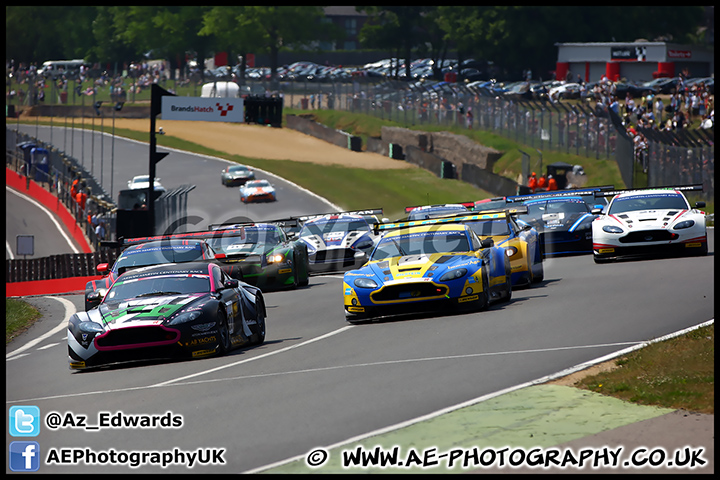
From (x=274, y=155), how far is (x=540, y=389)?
222 feet

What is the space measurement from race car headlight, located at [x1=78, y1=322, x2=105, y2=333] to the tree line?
8963cm

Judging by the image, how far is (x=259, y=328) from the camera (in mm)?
14680

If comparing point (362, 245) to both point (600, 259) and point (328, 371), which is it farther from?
point (328, 371)

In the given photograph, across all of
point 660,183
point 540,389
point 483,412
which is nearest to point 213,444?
point 483,412

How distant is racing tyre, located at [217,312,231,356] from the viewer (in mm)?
13289

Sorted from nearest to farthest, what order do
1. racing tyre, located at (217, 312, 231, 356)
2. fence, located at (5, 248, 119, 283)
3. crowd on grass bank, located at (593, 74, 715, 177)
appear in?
racing tyre, located at (217, 312, 231, 356) < fence, located at (5, 248, 119, 283) < crowd on grass bank, located at (593, 74, 715, 177)

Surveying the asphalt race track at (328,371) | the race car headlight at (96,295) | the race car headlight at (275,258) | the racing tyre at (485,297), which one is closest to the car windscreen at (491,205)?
the race car headlight at (275,258)

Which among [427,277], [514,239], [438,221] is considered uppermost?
[438,221]

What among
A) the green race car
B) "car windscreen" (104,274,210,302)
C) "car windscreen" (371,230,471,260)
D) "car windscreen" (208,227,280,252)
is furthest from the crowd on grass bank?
"car windscreen" (104,274,210,302)

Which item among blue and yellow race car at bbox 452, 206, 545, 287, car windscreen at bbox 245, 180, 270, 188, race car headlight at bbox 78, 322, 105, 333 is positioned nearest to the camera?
race car headlight at bbox 78, 322, 105, 333

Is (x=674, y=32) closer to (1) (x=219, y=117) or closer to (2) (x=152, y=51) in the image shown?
(2) (x=152, y=51)

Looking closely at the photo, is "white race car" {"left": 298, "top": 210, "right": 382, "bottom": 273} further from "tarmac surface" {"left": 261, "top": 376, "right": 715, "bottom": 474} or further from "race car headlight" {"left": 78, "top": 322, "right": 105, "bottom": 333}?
"tarmac surface" {"left": 261, "top": 376, "right": 715, "bottom": 474}

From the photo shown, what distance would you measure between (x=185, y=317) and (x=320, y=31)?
349 feet
